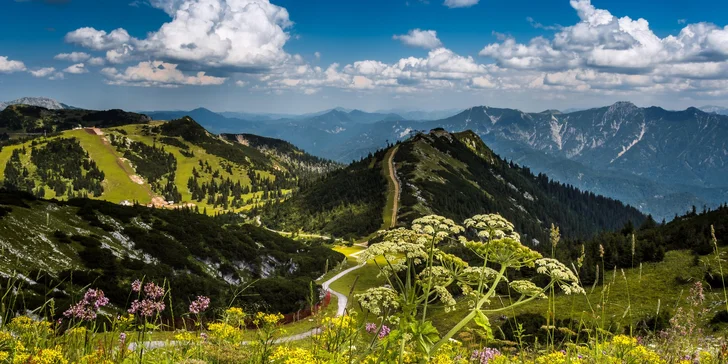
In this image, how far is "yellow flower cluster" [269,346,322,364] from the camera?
496 centimetres

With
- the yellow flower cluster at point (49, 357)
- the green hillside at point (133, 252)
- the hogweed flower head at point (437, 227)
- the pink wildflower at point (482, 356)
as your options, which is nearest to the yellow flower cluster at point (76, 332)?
the yellow flower cluster at point (49, 357)

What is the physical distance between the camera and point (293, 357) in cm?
526

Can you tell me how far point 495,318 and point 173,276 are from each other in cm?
5090

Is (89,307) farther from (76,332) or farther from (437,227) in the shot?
(437,227)

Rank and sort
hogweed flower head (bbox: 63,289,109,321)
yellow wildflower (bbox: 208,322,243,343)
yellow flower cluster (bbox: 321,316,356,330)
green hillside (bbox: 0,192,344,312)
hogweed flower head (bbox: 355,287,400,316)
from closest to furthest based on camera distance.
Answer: hogweed flower head (bbox: 63,289,109,321) < hogweed flower head (bbox: 355,287,400,316) < yellow flower cluster (bbox: 321,316,356,330) < yellow wildflower (bbox: 208,322,243,343) < green hillside (bbox: 0,192,344,312)

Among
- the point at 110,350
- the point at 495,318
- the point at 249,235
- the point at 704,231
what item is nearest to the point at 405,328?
the point at 110,350

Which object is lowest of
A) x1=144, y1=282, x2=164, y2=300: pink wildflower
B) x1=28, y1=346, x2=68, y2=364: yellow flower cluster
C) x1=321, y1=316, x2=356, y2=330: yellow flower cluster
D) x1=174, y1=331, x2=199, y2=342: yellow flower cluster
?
x1=174, y1=331, x2=199, y2=342: yellow flower cluster

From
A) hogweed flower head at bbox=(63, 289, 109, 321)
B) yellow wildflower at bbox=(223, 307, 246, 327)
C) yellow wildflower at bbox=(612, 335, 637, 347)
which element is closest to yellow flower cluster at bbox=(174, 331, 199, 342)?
yellow wildflower at bbox=(223, 307, 246, 327)

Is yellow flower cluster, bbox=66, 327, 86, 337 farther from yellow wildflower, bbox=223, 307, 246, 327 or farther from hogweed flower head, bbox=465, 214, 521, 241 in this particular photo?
hogweed flower head, bbox=465, 214, 521, 241

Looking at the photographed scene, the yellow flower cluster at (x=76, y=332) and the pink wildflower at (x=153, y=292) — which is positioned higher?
the pink wildflower at (x=153, y=292)

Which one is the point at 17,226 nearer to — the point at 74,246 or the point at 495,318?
the point at 74,246

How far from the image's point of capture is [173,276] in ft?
227

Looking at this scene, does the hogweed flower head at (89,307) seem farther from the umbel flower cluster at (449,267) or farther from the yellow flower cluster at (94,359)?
the umbel flower cluster at (449,267)

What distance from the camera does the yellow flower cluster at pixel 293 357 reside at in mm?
4963
